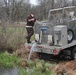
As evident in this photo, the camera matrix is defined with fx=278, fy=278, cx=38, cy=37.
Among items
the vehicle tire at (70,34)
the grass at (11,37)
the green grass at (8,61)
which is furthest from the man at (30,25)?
the grass at (11,37)

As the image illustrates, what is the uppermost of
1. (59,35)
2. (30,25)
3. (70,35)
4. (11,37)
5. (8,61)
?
(30,25)

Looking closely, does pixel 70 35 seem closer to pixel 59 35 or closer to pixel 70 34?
pixel 70 34

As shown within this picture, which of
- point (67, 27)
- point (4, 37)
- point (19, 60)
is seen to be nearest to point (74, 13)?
point (67, 27)

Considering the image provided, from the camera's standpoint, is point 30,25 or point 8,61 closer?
point 8,61

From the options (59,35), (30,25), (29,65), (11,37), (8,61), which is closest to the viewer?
(29,65)

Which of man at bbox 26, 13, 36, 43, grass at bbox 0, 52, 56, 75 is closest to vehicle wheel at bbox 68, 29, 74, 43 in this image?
grass at bbox 0, 52, 56, 75

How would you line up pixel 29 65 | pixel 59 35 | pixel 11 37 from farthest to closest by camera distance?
pixel 11 37, pixel 59 35, pixel 29 65

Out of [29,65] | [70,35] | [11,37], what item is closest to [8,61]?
[29,65]

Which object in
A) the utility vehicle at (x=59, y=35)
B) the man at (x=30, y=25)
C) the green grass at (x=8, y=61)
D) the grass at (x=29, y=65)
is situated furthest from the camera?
the man at (x=30, y=25)

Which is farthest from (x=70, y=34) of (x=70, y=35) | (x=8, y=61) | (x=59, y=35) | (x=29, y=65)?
(x=8, y=61)

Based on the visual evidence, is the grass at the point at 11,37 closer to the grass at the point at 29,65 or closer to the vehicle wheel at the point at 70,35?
the grass at the point at 29,65

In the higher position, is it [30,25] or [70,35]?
[30,25]

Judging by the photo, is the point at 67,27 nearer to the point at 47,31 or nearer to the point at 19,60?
the point at 47,31

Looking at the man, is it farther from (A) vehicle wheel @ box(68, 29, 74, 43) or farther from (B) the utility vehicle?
(A) vehicle wheel @ box(68, 29, 74, 43)
